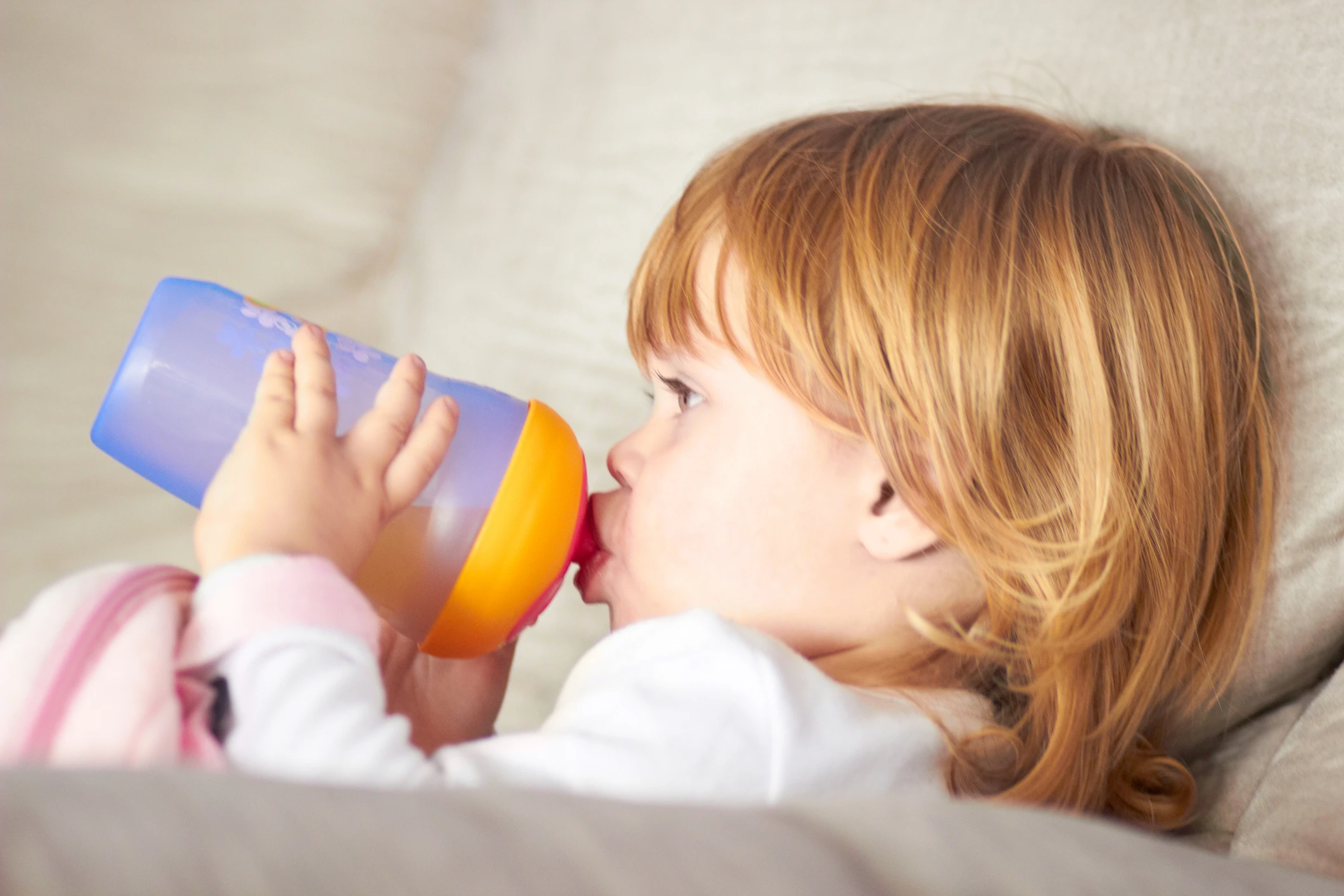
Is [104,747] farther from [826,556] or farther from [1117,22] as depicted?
[1117,22]

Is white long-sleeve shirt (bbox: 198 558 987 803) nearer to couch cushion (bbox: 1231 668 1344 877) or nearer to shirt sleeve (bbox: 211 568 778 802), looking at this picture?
shirt sleeve (bbox: 211 568 778 802)

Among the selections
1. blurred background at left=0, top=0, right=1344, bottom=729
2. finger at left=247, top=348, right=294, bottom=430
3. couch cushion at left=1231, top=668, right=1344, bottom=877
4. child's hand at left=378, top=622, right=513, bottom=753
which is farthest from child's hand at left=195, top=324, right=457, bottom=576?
couch cushion at left=1231, top=668, right=1344, bottom=877

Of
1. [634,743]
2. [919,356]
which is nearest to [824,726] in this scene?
[634,743]

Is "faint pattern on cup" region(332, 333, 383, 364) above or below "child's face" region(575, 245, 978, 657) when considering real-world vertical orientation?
above

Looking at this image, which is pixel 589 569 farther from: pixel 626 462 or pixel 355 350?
pixel 355 350

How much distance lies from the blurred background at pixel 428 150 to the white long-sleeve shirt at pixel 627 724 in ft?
1.54

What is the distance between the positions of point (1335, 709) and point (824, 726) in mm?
363

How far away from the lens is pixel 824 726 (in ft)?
1.97

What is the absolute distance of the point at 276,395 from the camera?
65cm

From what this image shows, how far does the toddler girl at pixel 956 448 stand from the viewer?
0.72 m

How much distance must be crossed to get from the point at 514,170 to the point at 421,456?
64cm

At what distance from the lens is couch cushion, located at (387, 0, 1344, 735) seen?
0.77 m

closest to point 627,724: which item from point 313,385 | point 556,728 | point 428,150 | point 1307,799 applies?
point 556,728

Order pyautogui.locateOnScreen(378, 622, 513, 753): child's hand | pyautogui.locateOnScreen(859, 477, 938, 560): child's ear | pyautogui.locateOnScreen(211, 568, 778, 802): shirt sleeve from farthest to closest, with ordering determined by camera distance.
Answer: pyautogui.locateOnScreen(378, 622, 513, 753): child's hand < pyautogui.locateOnScreen(859, 477, 938, 560): child's ear < pyautogui.locateOnScreen(211, 568, 778, 802): shirt sleeve
